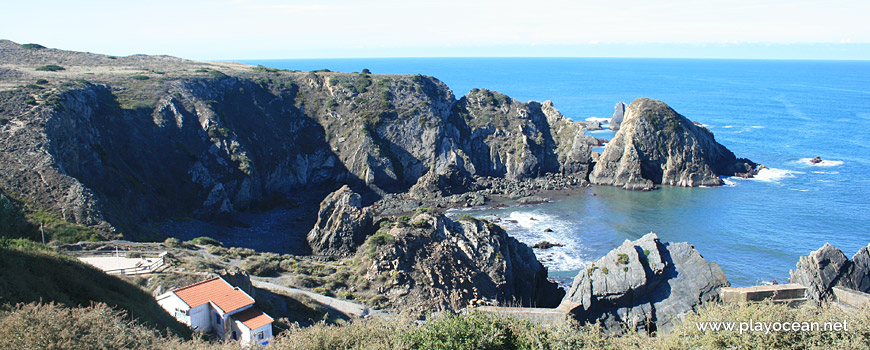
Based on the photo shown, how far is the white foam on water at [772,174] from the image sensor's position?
6831cm

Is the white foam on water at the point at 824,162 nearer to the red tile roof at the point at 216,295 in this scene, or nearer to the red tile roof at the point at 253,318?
the red tile roof at the point at 253,318

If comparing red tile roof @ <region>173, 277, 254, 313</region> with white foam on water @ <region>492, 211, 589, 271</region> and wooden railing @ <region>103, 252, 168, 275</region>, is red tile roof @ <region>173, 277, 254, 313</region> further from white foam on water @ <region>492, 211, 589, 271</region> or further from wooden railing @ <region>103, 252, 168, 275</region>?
white foam on water @ <region>492, 211, 589, 271</region>

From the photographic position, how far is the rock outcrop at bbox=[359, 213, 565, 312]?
29344mm

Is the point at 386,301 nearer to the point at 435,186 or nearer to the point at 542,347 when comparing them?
the point at 542,347

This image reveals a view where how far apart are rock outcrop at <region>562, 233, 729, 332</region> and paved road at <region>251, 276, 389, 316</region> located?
9.68 metres

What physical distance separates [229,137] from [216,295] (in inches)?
1620

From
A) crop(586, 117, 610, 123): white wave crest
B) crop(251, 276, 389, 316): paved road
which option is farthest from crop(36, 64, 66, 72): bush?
crop(586, 117, 610, 123): white wave crest

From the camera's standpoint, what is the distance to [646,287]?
1034 inches

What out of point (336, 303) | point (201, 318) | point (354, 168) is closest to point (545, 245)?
point (336, 303)

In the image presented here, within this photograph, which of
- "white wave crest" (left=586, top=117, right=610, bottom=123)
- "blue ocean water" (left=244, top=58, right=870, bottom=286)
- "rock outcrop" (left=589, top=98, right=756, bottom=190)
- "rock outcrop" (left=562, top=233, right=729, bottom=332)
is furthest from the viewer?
"white wave crest" (left=586, top=117, right=610, bottom=123)

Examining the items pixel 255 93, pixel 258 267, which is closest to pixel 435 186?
pixel 255 93

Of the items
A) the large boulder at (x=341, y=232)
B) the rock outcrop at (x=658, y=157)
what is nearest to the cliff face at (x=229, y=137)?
the rock outcrop at (x=658, y=157)

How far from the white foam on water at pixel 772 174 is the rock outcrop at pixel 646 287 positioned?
50585mm

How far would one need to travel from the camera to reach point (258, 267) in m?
30.9
